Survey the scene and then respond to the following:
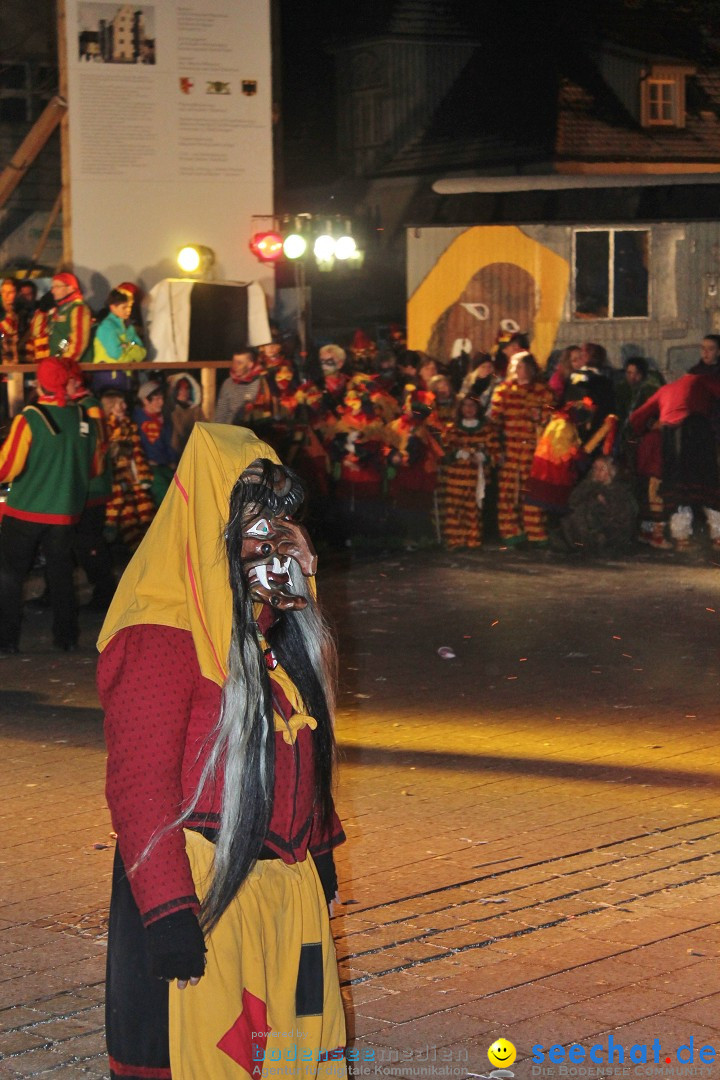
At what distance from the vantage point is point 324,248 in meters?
22.3

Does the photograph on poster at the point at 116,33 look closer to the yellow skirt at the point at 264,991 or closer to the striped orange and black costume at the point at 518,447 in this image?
the striped orange and black costume at the point at 518,447

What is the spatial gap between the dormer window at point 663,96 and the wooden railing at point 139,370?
2586cm

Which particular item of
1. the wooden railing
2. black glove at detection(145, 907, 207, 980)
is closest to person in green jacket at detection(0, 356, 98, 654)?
the wooden railing

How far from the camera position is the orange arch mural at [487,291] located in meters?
20.2

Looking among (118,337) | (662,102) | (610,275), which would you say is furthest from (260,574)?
(662,102)

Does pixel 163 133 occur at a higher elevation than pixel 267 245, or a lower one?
higher

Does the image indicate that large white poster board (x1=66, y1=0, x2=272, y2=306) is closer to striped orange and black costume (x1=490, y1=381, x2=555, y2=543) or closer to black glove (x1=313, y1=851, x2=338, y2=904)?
striped orange and black costume (x1=490, y1=381, x2=555, y2=543)

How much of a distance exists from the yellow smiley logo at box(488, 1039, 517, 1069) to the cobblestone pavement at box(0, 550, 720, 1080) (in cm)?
3

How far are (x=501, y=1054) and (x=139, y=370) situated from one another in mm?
11319

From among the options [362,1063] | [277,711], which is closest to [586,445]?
[362,1063]

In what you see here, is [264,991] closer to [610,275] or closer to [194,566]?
[194,566]

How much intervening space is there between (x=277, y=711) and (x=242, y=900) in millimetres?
406

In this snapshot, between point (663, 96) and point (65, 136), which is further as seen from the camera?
point (663, 96)

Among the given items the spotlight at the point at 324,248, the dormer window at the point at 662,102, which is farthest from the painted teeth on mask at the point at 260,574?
the dormer window at the point at 662,102
